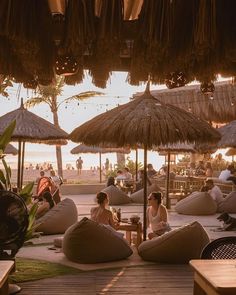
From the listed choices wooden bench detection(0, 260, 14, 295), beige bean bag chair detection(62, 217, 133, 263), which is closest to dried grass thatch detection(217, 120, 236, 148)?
beige bean bag chair detection(62, 217, 133, 263)

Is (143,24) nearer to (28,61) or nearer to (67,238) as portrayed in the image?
(28,61)

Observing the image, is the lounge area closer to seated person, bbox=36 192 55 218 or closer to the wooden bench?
seated person, bbox=36 192 55 218

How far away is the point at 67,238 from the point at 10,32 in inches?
151

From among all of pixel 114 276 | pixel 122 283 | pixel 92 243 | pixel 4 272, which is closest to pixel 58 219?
pixel 92 243

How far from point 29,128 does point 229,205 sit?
5524mm

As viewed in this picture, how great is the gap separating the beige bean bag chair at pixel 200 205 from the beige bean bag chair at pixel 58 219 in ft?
13.6

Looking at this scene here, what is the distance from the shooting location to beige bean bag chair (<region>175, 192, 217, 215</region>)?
12.5 metres

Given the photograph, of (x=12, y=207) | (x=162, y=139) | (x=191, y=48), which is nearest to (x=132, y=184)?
(x=162, y=139)

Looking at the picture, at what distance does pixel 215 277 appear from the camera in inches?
103

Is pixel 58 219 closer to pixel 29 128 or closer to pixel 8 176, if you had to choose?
pixel 29 128

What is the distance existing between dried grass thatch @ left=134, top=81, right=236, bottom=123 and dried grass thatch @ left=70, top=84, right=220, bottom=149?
44.6ft

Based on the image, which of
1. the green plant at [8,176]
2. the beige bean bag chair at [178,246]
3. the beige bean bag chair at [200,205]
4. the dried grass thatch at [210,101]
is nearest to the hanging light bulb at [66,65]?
the green plant at [8,176]

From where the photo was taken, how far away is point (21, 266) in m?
6.33

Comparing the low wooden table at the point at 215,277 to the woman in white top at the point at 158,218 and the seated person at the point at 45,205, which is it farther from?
the seated person at the point at 45,205
